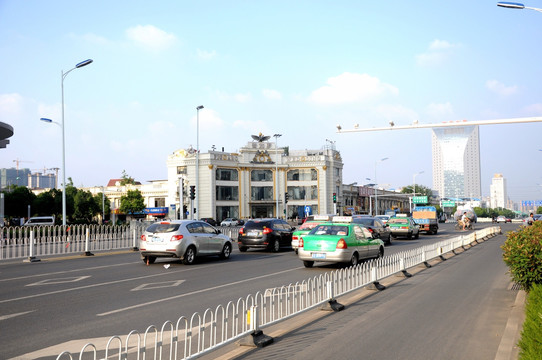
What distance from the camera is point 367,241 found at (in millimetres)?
18250

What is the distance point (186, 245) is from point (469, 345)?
12456mm

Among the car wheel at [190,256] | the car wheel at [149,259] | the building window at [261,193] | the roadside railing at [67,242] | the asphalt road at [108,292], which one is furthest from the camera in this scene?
the building window at [261,193]

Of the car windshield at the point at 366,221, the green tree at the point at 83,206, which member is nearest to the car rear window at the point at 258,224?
the car windshield at the point at 366,221

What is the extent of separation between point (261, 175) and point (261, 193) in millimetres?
2995

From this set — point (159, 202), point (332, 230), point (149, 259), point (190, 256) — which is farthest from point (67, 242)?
point (159, 202)

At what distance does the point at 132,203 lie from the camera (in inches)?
3088

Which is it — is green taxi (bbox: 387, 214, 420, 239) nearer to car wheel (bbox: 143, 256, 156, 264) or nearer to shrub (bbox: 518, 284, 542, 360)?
car wheel (bbox: 143, 256, 156, 264)

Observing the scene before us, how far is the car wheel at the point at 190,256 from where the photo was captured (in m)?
18.5

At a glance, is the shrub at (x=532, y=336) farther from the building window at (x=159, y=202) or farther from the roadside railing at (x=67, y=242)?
the building window at (x=159, y=202)

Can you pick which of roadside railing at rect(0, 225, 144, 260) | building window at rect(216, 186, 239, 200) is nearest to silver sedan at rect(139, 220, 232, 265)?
roadside railing at rect(0, 225, 144, 260)

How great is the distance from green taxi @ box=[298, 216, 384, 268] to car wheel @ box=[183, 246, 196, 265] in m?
4.23

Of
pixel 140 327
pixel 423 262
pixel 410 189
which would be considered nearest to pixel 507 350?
pixel 140 327

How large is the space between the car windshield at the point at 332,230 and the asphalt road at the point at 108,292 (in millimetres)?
1222

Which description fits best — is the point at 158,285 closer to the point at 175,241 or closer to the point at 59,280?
the point at 59,280
